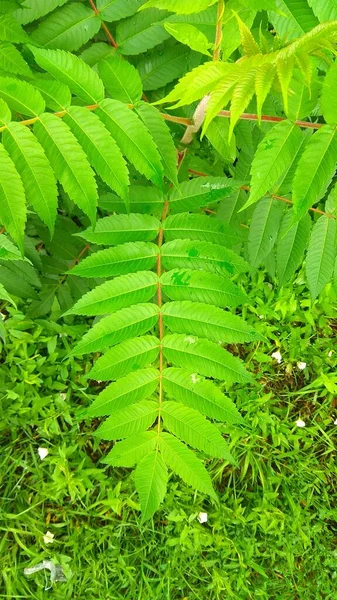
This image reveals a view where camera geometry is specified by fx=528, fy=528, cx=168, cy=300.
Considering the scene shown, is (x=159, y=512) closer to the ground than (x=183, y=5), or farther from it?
closer to the ground

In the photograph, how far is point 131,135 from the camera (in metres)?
1.33

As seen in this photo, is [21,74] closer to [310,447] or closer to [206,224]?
[206,224]

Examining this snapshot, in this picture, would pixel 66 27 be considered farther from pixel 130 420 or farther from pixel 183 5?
pixel 130 420

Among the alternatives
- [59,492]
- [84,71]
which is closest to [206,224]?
[84,71]

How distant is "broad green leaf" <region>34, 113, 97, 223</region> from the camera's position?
1258 millimetres

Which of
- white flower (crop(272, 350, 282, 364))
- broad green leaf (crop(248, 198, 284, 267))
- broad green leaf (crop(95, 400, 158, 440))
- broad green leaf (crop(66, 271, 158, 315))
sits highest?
broad green leaf (crop(66, 271, 158, 315))

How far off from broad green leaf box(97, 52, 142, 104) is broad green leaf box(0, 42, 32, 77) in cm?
24

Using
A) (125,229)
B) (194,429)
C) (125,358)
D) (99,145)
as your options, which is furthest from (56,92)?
(194,429)

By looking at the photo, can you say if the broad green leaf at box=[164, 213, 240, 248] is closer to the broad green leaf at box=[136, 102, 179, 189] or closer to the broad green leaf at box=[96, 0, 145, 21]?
the broad green leaf at box=[136, 102, 179, 189]

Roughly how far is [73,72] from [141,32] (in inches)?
22.4

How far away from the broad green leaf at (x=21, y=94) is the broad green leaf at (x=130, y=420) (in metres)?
0.87

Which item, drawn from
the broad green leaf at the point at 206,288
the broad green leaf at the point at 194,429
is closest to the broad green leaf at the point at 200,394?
the broad green leaf at the point at 194,429

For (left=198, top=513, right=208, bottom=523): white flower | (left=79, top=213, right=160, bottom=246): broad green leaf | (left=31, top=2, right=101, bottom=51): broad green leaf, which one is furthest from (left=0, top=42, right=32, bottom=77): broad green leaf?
(left=198, top=513, right=208, bottom=523): white flower

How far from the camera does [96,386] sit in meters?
2.86
